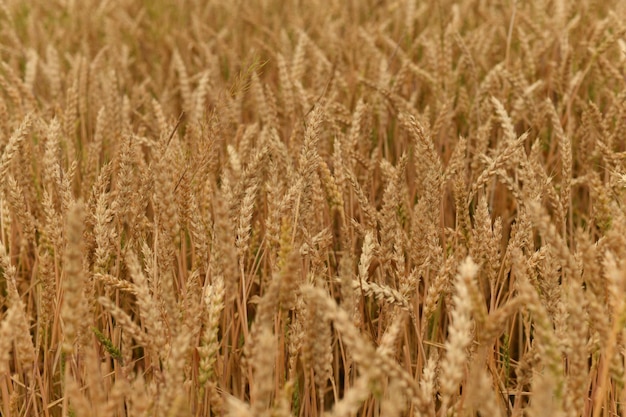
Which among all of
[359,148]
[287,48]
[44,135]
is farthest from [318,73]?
[44,135]

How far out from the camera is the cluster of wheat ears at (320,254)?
98 centimetres

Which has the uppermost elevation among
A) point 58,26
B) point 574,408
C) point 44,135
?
point 58,26

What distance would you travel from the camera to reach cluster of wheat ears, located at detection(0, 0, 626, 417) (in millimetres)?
980

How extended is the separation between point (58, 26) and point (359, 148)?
86.7 inches

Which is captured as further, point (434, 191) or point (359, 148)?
point (359, 148)

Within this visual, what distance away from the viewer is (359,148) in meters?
2.20

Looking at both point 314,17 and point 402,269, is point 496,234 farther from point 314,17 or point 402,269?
point 314,17

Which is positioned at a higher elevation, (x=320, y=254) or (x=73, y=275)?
(x=73, y=275)

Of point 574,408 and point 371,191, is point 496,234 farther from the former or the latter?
point 371,191

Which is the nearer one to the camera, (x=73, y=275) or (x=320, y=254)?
(x=73, y=275)

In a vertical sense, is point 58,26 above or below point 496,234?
above

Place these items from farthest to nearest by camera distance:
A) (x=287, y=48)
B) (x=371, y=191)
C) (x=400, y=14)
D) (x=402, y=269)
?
(x=400, y=14) → (x=287, y=48) → (x=371, y=191) → (x=402, y=269)

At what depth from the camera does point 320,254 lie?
1422 mm

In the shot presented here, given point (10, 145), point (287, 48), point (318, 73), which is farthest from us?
point (287, 48)
